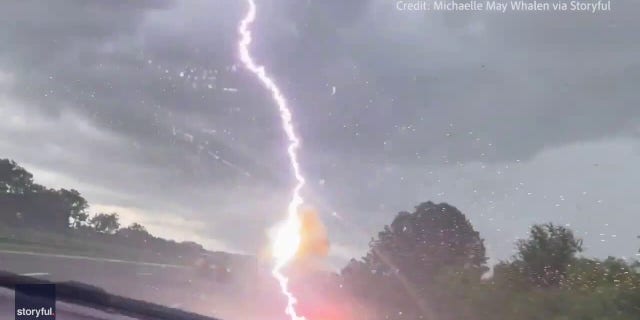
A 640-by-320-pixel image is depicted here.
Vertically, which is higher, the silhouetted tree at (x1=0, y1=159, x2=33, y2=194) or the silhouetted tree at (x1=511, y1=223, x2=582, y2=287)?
the silhouetted tree at (x1=0, y1=159, x2=33, y2=194)

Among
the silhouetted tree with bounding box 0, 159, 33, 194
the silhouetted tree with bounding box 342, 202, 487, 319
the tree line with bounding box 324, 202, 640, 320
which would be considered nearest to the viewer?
the tree line with bounding box 324, 202, 640, 320

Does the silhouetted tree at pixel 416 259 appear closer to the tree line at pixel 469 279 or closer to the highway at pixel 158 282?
the tree line at pixel 469 279

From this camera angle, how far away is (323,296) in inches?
613

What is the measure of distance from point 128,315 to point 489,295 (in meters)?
10.2

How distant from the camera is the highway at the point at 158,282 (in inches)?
511

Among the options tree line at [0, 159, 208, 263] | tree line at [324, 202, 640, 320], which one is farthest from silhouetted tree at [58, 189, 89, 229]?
tree line at [324, 202, 640, 320]

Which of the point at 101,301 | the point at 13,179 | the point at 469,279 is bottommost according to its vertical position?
the point at 101,301

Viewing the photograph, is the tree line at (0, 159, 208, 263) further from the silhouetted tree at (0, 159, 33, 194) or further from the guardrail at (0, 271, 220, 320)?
the guardrail at (0, 271, 220, 320)

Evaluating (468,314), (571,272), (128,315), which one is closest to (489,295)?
(468,314)

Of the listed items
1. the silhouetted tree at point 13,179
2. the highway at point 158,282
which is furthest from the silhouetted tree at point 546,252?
the silhouetted tree at point 13,179

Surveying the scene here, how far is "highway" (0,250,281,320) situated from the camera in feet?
42.6

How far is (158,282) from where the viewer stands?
1728 centimetres

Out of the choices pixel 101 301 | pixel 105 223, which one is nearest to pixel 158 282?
pixel 105 223

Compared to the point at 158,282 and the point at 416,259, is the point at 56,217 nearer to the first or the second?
the point at 158,282
